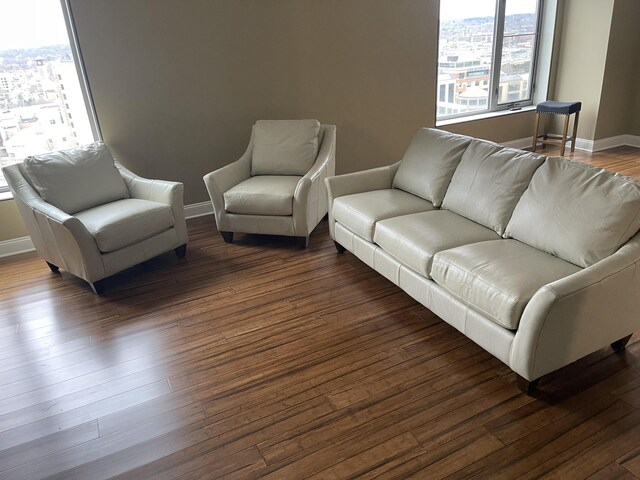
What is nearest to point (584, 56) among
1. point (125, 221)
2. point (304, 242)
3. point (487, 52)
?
point (487, 52)

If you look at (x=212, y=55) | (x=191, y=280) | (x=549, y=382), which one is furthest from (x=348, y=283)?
(x=212, y=55)

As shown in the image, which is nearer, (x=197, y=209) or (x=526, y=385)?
(x=526, y=385)

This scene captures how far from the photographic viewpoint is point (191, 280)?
10.7 feet

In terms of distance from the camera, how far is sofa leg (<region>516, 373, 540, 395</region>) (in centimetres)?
204

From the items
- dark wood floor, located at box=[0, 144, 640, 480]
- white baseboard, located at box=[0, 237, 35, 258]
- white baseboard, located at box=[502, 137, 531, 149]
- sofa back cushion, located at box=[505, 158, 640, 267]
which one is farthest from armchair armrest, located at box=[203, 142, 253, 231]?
white baseboard, located at box=[502, 137, 531, 149]

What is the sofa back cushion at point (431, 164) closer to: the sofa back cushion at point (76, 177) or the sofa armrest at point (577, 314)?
the sofa armrest at point (577, 314)

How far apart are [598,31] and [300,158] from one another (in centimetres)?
413

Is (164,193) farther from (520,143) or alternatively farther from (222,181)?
(520,143)

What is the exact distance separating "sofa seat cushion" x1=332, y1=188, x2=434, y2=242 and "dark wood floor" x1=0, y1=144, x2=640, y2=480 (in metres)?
0.39

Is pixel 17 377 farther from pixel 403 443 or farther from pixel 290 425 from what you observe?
pixel 403 443

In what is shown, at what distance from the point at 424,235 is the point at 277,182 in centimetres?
154

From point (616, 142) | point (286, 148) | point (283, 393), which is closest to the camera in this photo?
point (283, 393)

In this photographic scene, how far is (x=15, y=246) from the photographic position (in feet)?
12.5

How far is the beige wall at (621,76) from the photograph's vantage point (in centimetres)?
537
